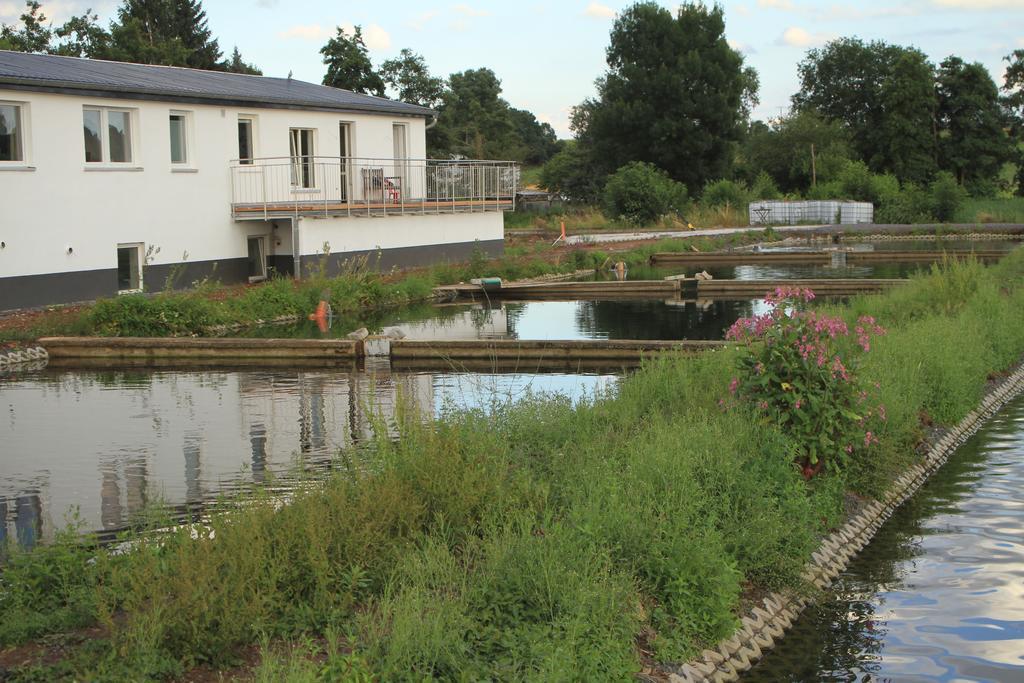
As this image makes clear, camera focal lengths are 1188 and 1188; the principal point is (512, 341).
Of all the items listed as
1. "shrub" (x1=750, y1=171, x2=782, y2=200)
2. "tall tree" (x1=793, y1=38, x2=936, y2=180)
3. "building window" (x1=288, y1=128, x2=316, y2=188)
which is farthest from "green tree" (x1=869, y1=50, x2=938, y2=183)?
"building window" (x1=288, y1=128, x2=316, y2=188)

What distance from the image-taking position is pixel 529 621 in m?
5.79

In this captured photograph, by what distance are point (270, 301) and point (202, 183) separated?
4621 millimetres

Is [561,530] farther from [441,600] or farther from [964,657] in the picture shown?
[964,657]

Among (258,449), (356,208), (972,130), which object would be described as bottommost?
(258,449)

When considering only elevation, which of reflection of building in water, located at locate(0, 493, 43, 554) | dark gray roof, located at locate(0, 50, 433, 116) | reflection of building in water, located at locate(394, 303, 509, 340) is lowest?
reflection of building in water, located at locate(0, 493, 43, 554)

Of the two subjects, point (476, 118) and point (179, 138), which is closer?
point (179, 138)

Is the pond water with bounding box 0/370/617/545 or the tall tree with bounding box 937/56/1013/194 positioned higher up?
the tall tree with bounding box 937/56/1013/194

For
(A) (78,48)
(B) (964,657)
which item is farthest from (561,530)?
(A) (78,48)

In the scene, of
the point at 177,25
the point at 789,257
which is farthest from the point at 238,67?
the point at 789,257

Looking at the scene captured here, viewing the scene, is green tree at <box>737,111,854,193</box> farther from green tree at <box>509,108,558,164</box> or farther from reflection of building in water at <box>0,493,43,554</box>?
reflection of building in water at <box>0,493,43,554</box>

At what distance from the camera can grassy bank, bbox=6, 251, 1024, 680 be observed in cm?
548

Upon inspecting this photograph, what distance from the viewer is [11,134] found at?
2155cm

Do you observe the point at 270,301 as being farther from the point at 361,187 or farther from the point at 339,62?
the point at 339,62

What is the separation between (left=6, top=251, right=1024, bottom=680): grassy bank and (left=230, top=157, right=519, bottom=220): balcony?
19046mm
